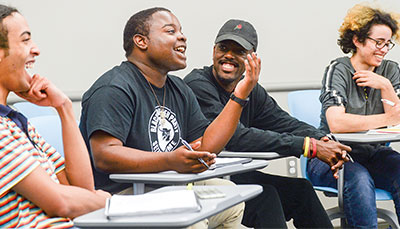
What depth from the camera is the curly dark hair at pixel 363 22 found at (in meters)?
2.99

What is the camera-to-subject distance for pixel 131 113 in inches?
75.5

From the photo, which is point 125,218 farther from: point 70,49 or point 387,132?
point 70,49

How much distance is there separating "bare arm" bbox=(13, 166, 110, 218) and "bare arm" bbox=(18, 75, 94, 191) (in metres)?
0.15

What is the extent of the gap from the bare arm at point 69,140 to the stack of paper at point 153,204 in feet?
1.17

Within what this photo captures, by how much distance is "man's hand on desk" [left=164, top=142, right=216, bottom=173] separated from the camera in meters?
1.61

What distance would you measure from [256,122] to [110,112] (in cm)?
112

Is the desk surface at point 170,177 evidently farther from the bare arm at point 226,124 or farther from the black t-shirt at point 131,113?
the bare arm at point 226,124

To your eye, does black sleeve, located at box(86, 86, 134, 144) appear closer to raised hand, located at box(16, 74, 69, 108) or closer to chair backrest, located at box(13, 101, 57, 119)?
raised hand, located at box(16, 74, 69, 108)

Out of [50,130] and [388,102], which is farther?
[388,102]

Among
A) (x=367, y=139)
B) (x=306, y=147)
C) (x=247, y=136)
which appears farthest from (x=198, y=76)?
(x=367, y=139)

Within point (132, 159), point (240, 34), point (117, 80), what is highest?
point (240, 34)

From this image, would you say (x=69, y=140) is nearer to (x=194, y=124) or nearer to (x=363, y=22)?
(x=194, y=124)

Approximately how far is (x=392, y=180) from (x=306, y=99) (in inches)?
26.2

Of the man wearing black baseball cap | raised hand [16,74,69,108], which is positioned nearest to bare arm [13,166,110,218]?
raised hand [16,74,69,108]
